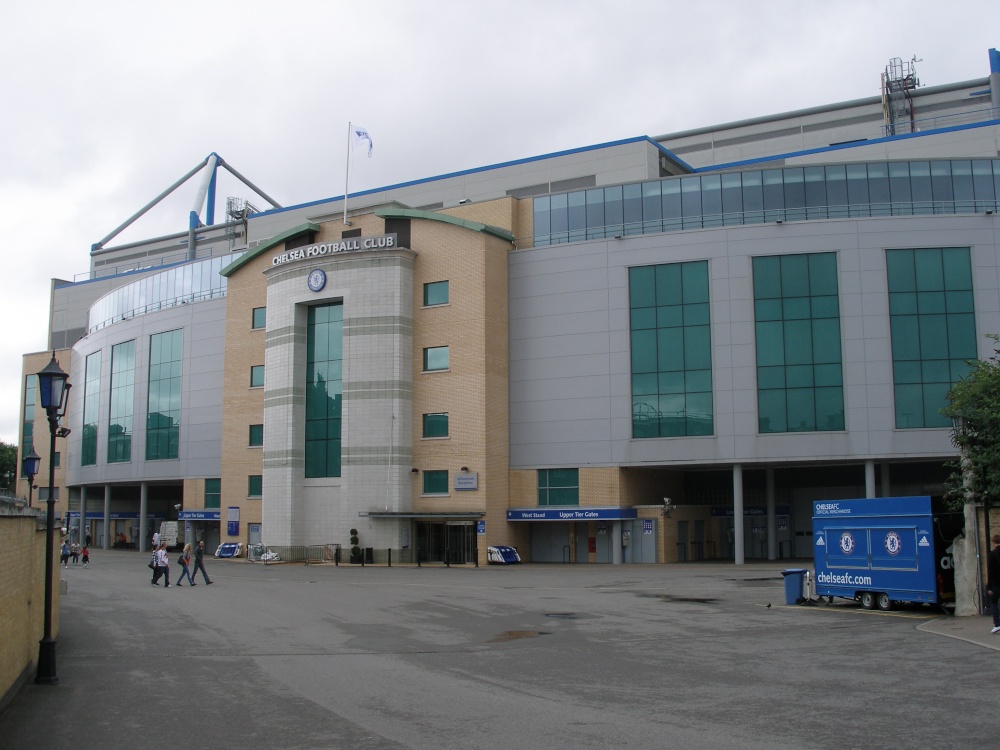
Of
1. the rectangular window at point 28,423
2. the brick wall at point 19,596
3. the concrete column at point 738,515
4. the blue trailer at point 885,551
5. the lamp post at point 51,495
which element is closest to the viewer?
the brick wall at point 19,596

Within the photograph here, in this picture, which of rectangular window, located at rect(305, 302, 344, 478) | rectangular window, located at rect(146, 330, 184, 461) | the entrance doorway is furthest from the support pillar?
the entrance doorway

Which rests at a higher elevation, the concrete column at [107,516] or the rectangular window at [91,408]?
the rectangular window at [91,408]

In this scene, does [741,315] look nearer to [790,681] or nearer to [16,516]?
[790,681]

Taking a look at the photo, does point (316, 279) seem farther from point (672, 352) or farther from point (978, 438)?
point (978, 438)

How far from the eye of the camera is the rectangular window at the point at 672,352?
46.3 m

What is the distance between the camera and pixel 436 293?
164 feet

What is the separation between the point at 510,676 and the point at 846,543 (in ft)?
40.0

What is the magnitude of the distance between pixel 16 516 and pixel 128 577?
2745cm

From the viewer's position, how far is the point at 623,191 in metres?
49.2

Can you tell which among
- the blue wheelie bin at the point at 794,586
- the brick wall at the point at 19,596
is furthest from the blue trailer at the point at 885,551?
the brick wall at the point at 19,596

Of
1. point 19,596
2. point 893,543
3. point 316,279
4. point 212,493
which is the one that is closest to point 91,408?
point 212,493

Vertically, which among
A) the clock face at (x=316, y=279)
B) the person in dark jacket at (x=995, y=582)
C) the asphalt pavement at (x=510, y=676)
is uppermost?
the clock face at (x=316, y=279)

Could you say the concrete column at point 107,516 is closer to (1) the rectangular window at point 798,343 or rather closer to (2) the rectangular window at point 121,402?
(2) the rectangular window at point 121,402

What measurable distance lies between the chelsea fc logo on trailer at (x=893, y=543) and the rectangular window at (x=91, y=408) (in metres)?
63.2
